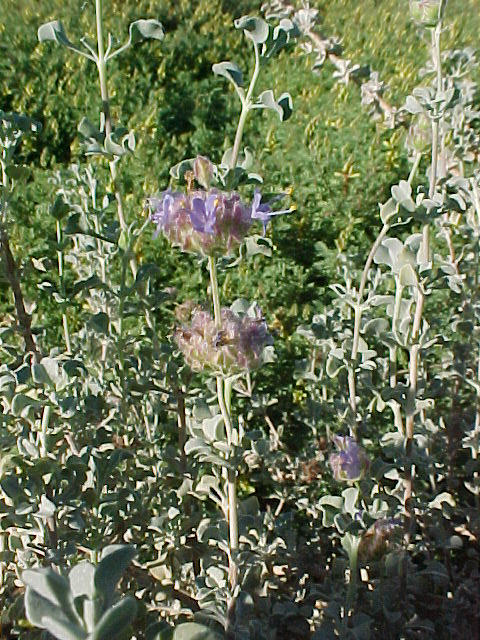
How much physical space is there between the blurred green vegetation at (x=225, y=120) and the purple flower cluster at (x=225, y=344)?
110 centimetres

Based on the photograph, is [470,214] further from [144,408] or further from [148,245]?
[148,245]

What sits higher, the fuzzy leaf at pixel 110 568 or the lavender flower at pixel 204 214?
the lavender flower at pixel 204 214

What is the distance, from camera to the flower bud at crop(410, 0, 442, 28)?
4.23 ft

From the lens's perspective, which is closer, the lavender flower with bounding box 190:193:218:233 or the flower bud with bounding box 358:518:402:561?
the lavender flower with bounding box 190:193:218:233

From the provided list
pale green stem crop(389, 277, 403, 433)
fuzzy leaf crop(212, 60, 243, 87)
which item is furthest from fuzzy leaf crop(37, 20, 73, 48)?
pale green stem crop(389, 277, 403, 433)

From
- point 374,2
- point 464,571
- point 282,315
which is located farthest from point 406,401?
point 374,2

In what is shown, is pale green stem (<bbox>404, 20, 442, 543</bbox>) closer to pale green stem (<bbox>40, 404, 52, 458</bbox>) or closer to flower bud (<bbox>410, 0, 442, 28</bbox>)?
flower bud (<bbox>410, 0, 442, 28</bbox>)

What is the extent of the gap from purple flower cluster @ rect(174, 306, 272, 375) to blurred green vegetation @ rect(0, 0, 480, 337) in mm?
1095

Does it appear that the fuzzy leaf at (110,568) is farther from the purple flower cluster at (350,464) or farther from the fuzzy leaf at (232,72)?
the fuzzy leaf at (232,72)

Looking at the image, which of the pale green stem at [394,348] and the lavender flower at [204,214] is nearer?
the lavender flower at [204,214]

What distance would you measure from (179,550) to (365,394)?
1.74 ft

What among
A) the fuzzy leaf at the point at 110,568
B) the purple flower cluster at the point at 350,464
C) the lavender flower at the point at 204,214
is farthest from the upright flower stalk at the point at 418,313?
the fuzzy leaf at the point at 110,568

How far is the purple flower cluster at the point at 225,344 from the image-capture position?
3.35 ft

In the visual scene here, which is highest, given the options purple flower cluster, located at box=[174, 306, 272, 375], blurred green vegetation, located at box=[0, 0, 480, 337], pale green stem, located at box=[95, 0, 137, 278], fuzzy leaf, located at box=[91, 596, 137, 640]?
blurred green vegetation, located at box=[0, 0, 480, 337]
